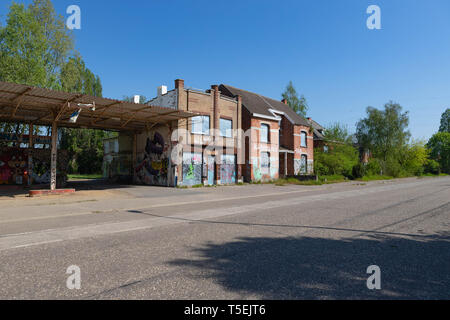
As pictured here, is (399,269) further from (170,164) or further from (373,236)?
(170,164)

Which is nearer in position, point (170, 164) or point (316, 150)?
point (170, 164)

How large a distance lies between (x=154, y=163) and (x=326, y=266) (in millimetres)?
20903

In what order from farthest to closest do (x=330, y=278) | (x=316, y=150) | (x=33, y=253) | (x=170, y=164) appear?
(x=316, y=150)
(x=170, y=164)
(x=33, y=253)
(x=330, y=278)

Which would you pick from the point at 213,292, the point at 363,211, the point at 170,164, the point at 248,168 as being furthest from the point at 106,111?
the point at 213,292

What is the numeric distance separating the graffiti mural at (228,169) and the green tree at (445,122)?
8779cm

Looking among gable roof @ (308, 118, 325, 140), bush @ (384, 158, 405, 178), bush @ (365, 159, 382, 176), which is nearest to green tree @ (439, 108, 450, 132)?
bush @ (384, 158, 405, 178)

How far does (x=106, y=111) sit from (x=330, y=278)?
1737 cm

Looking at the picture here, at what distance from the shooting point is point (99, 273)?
365 centimetres

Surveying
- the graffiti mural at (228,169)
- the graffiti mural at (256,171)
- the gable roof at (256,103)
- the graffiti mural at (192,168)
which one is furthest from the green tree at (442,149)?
the graffiti mural at (192,168)

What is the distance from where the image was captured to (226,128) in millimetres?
24797

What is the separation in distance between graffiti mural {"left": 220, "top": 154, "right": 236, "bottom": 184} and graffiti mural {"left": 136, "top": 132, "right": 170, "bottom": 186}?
5075 millimetres

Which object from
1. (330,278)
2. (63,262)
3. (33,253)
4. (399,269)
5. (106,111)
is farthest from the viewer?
(106,111)

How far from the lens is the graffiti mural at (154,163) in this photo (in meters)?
22.2

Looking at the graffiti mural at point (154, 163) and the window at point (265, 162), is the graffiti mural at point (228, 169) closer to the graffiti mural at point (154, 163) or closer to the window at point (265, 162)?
the window at point (265, 162)
